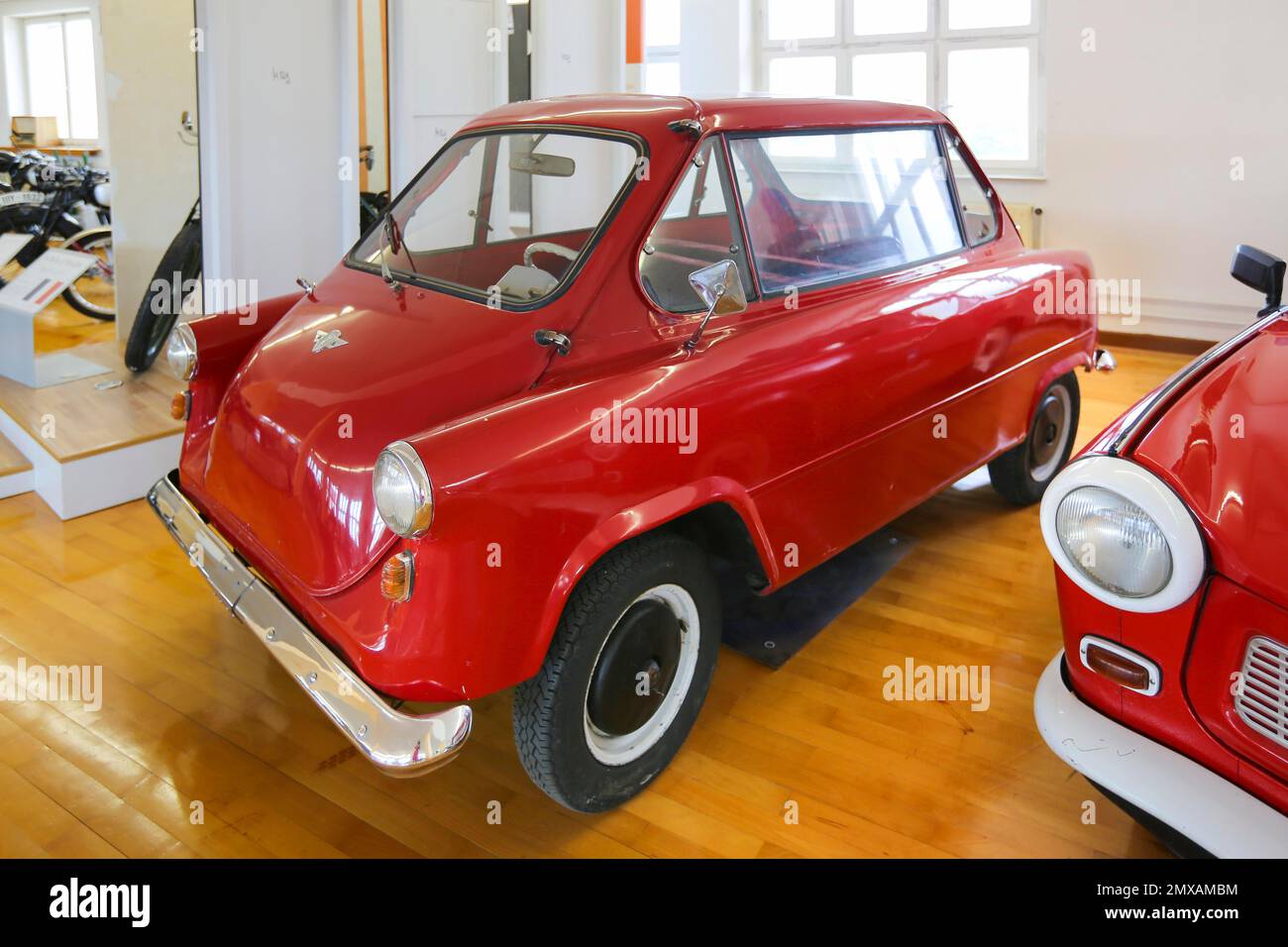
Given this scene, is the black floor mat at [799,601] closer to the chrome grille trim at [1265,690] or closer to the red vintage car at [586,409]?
the red vintage car at [586,409]

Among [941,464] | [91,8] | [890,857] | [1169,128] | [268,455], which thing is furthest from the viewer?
[91,8]

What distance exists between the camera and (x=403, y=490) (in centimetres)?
181

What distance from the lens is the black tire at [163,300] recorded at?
4945mm

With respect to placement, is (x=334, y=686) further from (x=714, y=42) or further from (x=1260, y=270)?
(x=714, y=42)

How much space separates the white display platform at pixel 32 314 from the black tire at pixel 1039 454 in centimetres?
427

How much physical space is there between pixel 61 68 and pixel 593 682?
38.1ft

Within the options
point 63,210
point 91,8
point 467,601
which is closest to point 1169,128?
point 467,601

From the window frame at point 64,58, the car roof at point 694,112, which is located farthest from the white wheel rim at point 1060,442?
the window frame at point 64,58

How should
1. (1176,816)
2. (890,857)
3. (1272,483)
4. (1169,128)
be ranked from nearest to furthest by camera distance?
(1176,816) < (1272,483) < (890,857) < (1169,128)

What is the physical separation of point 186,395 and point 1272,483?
8.91 ft

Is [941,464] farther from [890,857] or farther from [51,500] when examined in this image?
[51,500]

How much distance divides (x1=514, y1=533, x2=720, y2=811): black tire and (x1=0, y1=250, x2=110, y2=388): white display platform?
3.81m

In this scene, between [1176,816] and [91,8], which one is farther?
[91,8]
